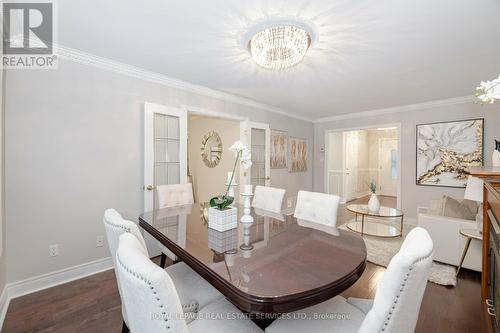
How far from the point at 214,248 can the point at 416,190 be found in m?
4.71

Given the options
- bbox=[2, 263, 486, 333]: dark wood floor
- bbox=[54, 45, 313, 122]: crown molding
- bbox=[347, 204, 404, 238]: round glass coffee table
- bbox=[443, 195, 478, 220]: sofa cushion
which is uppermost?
bbox=[54, 45, 313, 122]: crown molding

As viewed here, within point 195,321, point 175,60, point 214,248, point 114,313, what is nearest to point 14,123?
point 175,60

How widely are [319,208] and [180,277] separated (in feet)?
4.33

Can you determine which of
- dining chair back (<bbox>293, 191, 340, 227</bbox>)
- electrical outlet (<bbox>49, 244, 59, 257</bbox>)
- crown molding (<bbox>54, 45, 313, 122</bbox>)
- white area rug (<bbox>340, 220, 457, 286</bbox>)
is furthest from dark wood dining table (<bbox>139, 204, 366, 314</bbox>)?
crown molding (<bbox>54, 45, 313, 122</bbox>)

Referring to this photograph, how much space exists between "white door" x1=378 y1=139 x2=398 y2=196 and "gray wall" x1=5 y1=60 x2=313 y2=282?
7.76 m

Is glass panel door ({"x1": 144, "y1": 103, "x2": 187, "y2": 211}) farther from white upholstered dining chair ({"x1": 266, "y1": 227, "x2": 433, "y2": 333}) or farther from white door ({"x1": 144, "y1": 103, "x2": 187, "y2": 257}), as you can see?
white upholstered dining chair ({"x1": 266, "y1": 227, "x2": 433, "y2": 333})

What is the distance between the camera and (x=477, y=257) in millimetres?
2285

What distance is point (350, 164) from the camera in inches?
259

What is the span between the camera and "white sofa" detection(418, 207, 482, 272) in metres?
2.30

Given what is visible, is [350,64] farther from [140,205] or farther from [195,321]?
[140,205]

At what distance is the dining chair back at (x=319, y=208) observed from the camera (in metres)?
1.95

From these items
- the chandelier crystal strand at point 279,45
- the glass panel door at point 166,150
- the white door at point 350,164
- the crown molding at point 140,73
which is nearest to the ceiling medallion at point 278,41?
the chandelier crystal strand at point 279,45

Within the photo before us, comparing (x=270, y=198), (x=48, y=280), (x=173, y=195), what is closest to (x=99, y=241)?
(x=48, y=280)

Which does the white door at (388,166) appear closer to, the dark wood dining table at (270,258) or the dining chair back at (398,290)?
the dark wood dining table at (270,258)
